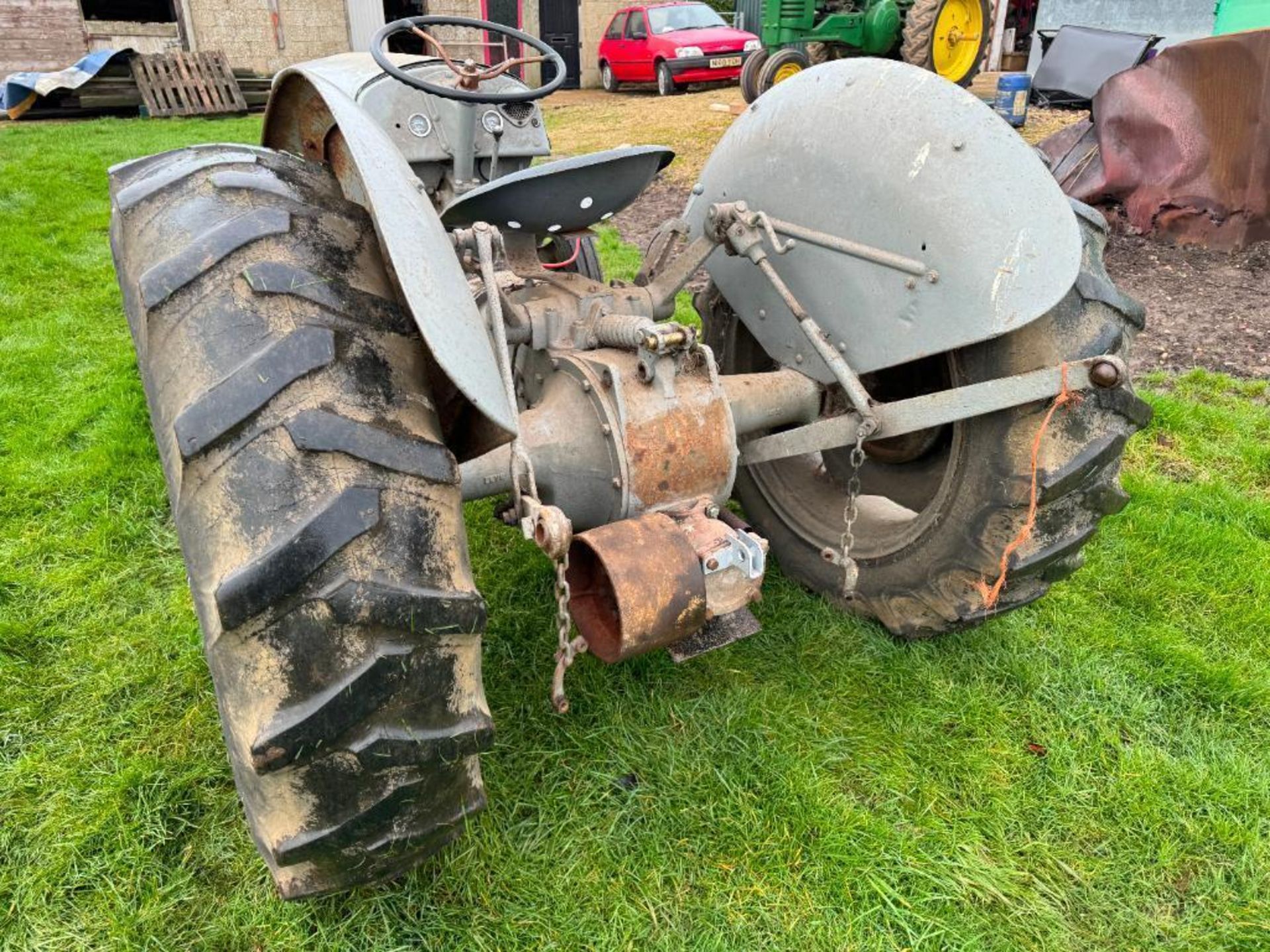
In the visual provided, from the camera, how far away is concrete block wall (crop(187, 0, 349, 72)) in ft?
50.7

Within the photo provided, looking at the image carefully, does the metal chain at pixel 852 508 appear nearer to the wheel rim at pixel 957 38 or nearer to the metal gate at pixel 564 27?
the wheel rim at pixel 957 38

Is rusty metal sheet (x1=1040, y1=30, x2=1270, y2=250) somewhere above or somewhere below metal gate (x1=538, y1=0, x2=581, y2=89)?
below

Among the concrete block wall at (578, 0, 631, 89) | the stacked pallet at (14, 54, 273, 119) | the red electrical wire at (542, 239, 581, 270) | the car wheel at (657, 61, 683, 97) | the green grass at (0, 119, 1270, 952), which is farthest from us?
the concrete block wall at (578, 0, 631, 89)

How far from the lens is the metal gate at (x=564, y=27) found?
20234 mm

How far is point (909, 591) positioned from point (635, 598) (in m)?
0.93

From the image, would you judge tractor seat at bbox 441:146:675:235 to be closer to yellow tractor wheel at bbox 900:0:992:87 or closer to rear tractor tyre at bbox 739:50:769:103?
yellow tractor wheel at bbox 900:0:992:87

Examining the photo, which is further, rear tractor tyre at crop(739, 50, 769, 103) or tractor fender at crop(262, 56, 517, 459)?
rear tractor tyre at crop(739, 50, 769, 103)

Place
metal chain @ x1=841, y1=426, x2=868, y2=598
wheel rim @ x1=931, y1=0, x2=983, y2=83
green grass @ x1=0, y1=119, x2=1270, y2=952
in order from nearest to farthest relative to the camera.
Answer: green grass @ x1=0, y1=119, x2=1270, y2=952 < metal chain @ x1=841, y1=426, x2=868, y2=598 < wheel rim @ x1=931, y1=0, x2=983, y2=83

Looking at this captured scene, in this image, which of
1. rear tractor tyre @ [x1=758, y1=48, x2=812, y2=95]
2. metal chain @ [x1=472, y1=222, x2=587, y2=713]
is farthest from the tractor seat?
rear tractor tyre @ [x1=758, y1=48, x2=812, y2=95]

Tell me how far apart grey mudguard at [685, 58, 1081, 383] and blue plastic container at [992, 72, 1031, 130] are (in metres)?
7.72

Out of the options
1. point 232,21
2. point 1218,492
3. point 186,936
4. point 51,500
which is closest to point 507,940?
point 186,936

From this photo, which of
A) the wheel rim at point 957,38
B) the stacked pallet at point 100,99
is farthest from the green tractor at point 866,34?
the stacked pallet at point 100,99

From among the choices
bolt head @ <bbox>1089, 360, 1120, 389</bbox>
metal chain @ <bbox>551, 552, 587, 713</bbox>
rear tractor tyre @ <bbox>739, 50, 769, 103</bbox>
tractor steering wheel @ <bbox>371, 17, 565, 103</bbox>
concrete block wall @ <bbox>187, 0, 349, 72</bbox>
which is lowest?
metal chain @ <bbox>551, 552, 587, 713</bbox>

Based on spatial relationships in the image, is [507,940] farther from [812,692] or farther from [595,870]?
[812,692]
